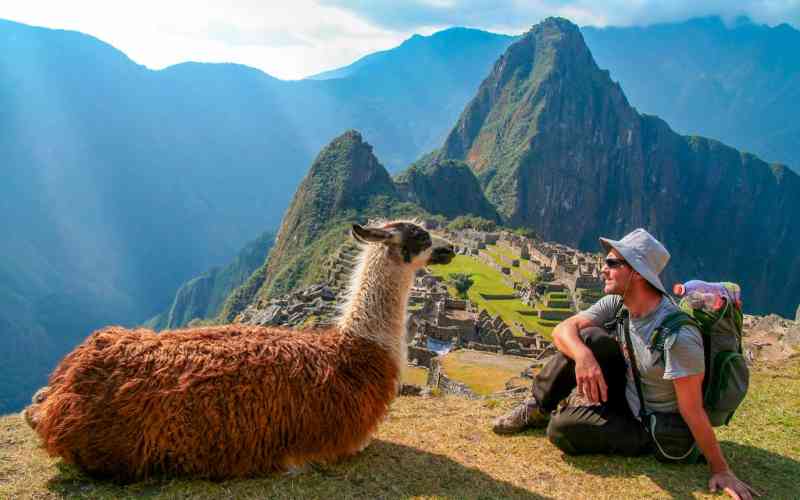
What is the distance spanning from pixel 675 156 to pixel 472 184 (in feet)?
255

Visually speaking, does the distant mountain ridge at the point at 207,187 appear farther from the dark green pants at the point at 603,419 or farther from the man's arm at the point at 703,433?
the man's arm at the point at 703,433

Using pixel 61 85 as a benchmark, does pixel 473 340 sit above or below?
below

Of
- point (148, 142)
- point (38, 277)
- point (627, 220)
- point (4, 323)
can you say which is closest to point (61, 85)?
point (148, 142)

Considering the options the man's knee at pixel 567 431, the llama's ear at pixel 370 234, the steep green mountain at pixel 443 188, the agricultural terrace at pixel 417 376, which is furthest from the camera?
the steep green mountain at pixel 443 188

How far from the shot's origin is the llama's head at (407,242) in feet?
12.6

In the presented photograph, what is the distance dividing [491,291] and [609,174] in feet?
399

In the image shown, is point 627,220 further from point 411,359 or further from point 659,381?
point 659,381

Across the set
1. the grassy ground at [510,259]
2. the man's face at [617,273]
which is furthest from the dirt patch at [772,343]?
the grassy ground at [510,259]

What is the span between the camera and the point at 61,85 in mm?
173250

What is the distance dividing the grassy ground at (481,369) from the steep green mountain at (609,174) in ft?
358

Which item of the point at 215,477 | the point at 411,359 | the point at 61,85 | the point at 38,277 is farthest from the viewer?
the point at 61,85

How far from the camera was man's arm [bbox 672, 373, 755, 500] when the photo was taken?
311cm

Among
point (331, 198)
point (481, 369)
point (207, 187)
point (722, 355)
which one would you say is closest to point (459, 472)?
point (722, 355)

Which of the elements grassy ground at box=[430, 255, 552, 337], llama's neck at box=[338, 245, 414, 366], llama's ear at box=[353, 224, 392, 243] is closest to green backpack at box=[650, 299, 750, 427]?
llama's neck at box=[338, 245, 414, 366]
